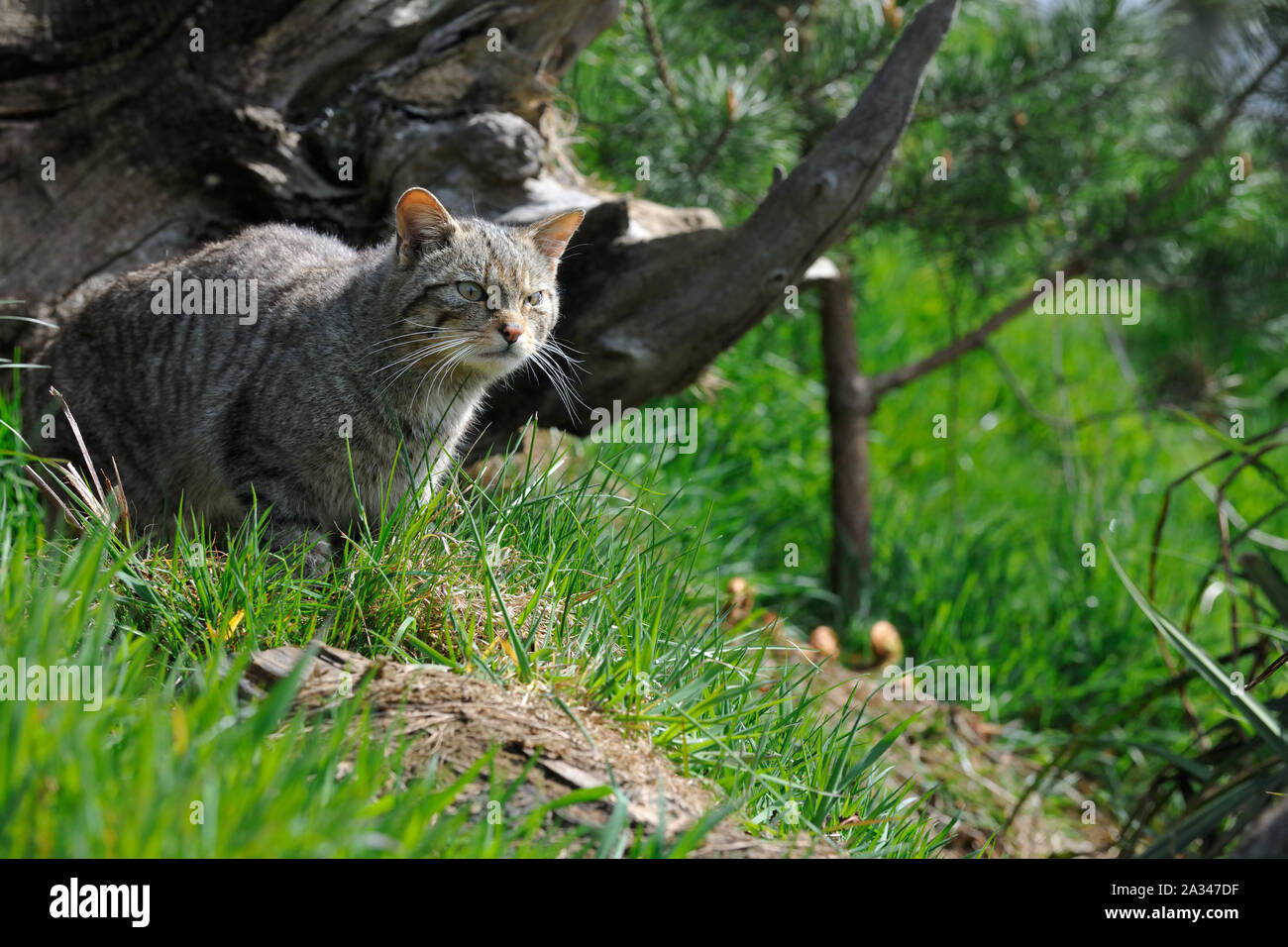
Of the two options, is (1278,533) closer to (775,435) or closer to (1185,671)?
(775,435)

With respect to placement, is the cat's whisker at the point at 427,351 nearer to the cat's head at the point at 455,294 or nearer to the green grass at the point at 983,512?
the cat's head at the point at 455,294

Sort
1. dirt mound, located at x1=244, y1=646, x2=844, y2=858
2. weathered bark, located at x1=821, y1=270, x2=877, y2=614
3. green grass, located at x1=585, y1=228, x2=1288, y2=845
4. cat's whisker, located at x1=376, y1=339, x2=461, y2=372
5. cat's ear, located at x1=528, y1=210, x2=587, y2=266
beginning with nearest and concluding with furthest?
1. dirt mound, located at x1=244, y1=646, x2=844, y2=858
2. cat's whisker, located at x1=376, y1=339, x2=461, y2=372
3. cat's ear, located at x1=528, y1=210, x2=587, y2=266
4. green grass, located at x1=585, y1=228, x2=1288, y2=845
5. weathered bark, located at x1=821, y1=270, x2=877, y2=614

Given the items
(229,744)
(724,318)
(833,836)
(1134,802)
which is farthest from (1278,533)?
(229,744)

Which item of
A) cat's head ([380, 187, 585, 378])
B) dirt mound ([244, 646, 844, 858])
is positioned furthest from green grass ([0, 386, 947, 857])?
cat's head ([380, 187, 585, 378])

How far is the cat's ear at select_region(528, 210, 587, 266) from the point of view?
3.43 meters

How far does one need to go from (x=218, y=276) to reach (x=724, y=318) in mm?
1645

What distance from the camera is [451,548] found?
2834 millimetres

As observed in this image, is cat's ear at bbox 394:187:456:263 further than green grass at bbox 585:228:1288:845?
No

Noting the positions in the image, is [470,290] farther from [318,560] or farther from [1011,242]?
[1011,242]

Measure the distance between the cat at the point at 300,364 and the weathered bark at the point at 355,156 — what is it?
0.35 meters

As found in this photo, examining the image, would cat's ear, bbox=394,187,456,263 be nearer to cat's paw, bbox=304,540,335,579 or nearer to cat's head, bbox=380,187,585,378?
cat's head, bbox=380,187,585,378

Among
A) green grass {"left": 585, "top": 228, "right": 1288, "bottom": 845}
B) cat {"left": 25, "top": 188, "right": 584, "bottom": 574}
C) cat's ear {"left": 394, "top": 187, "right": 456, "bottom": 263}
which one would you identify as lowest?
green grass {"left": 585, "top": 228, "right": 1288, "bottom": 845}

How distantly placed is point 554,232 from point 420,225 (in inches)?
17.7

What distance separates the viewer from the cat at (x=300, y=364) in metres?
3.17
